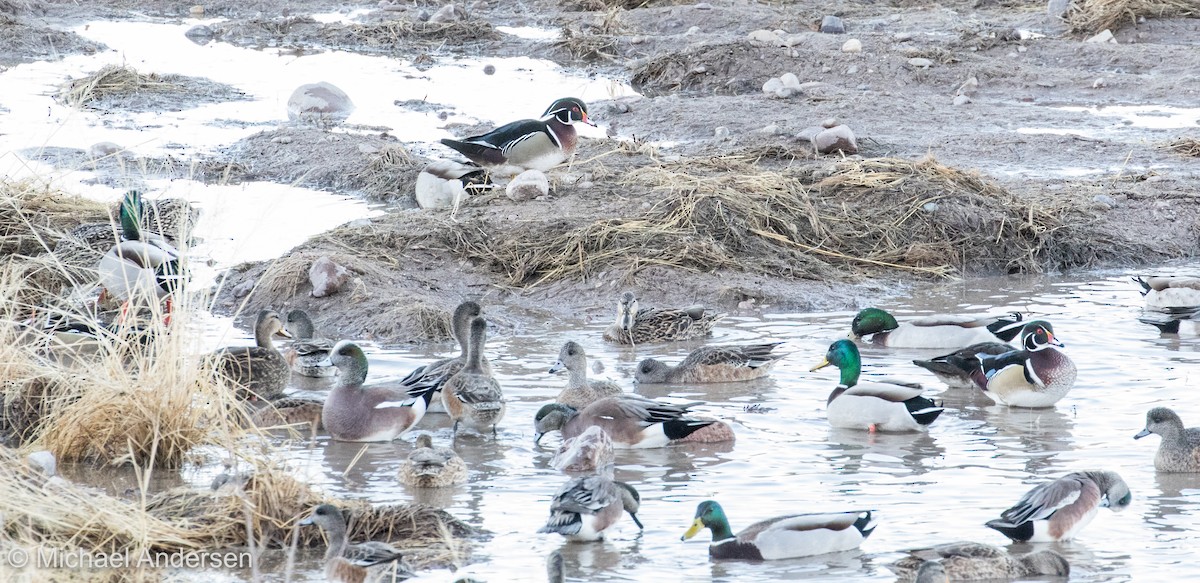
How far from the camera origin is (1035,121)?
16.8 meters

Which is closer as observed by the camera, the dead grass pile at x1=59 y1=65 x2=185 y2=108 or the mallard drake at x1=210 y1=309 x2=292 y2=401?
the mallard drake at x1=210 y1=309 x2=292 y2=401

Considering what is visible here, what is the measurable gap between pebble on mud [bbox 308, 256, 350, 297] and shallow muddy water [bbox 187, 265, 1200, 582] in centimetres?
108

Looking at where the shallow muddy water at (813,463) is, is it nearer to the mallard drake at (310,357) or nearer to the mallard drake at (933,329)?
the mallard drake at (933,329)

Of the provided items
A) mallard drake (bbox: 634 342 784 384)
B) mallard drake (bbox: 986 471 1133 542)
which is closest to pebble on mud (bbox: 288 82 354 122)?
mallard drake (bbox: 634 342 784 384)

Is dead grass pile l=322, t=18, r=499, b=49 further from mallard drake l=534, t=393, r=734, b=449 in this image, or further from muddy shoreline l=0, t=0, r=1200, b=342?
mallard drake l=534, t=393, r=734, b=449

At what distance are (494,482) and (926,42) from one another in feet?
47.7

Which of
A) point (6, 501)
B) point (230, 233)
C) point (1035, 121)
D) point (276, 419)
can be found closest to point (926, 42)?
point (1035, 121)

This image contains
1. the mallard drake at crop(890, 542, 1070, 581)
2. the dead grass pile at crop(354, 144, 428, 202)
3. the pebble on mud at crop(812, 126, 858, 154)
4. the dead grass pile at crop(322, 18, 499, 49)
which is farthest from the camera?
the dead grass pile at crop(322, 18, 499, 49)

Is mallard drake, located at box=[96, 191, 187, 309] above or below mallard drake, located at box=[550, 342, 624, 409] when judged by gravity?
above

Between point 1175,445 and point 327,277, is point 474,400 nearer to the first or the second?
point 327,277

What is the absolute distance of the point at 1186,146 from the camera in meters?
15.2

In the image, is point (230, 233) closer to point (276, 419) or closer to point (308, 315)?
point (308, 315)

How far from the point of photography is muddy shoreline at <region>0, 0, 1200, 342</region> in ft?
36.9

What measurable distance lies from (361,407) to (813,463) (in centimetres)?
225
